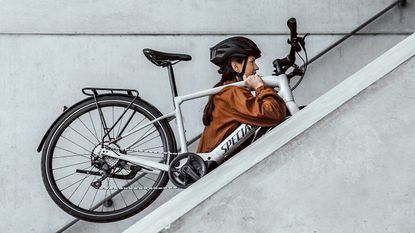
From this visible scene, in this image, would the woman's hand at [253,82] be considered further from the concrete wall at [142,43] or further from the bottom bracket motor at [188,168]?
the concrete wall at [142,43]

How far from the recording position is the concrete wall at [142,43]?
22.2 ft

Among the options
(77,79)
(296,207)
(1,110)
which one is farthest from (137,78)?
(296,207)

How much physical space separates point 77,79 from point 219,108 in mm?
1763

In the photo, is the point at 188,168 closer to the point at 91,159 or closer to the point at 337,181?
the point at 91,159

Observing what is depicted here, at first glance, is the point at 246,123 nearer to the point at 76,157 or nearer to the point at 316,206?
the point at 316,206

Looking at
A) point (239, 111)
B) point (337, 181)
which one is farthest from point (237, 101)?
point (337, 181)

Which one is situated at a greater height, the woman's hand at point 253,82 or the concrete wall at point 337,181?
the woman's hand at point 253,82

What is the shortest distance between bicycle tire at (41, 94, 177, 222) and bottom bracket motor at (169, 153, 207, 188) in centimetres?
17

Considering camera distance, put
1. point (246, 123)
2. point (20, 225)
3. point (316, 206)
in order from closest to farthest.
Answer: point (316, 206) < point (246, 123) < point (20, 225)

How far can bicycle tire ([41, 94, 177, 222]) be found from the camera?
17.7 feet

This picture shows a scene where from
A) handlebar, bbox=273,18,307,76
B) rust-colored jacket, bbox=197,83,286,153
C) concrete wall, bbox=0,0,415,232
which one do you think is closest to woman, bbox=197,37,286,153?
rust-colored jacket, bbox=197,83,286,153

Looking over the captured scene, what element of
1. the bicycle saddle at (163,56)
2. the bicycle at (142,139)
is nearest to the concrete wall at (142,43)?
the bicycle at (142,139)

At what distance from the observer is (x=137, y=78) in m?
6.80

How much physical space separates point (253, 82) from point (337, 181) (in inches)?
36.7
